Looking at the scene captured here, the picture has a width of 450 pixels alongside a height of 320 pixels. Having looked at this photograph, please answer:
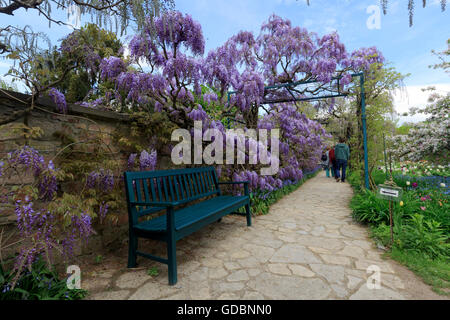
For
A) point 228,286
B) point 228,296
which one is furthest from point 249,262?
point 228,296

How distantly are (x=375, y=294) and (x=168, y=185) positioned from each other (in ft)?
8.48

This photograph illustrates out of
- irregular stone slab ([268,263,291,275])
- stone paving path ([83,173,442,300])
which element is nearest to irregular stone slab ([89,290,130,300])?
stone paving path ([83,173,442,300])

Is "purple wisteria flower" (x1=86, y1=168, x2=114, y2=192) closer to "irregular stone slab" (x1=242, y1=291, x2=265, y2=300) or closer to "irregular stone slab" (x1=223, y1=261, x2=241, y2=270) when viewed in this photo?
"irregular stone slab" (x1=223, y1=261, x2=241, y2=270)

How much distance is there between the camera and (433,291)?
176 centimetres

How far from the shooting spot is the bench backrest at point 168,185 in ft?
7.77

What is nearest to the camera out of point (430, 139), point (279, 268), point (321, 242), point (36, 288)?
point (36, 288)

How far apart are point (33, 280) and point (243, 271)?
1772mm

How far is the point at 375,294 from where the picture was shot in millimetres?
1716

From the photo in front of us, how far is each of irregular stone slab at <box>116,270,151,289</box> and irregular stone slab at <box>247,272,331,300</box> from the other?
1005mm

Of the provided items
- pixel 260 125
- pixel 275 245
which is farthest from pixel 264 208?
pixel 260 125

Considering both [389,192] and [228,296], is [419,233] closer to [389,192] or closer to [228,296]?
[389,192]

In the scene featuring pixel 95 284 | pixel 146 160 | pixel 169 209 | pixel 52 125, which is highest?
pixel 52 125

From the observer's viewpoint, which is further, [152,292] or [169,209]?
[169,209]

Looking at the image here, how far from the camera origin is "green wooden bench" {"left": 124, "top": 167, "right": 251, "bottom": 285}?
2.00 metres
